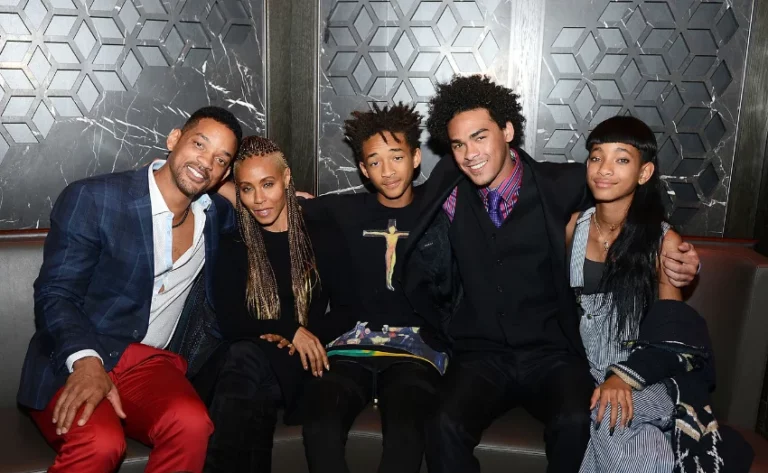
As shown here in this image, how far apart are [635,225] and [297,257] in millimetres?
1229

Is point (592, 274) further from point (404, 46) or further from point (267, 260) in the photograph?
point (404, 46)

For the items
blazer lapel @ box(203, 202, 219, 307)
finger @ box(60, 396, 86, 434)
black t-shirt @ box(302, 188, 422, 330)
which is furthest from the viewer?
black t-shirt @ box(302, 188, 422, 330)

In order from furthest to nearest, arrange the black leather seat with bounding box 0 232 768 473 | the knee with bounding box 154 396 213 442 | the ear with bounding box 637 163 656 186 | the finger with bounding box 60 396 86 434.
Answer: the ear with bounding box 637 163 656 186 < the black leather seat with bounding box 0 232 768 473 < the knee with bounding box 154 396 213 442 < the finger with bounding box 60 396 86 434

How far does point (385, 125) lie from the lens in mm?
2701

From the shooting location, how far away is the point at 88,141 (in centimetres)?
296

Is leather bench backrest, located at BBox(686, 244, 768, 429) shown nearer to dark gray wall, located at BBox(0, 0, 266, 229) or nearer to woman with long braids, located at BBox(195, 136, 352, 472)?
woman with long braids, located at BBox(195, 136, 352, 472)

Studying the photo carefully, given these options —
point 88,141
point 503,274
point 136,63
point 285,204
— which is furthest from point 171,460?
point 136,63

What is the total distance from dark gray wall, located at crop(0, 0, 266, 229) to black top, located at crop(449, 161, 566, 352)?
130 cm

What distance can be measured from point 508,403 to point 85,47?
2.26 meters

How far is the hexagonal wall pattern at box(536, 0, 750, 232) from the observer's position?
114 inches

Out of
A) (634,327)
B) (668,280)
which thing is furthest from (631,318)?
(668,280)

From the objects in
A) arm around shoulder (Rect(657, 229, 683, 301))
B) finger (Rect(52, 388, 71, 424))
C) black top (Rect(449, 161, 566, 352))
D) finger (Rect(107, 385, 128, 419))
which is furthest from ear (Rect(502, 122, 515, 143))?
finger (Rect(52, 388, 71, 424))

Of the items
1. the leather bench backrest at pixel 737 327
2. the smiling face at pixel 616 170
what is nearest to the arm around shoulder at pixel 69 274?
the smiling face at pixel 616 170

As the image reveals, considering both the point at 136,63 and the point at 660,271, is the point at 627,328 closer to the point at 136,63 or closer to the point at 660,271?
the point at 660,271
